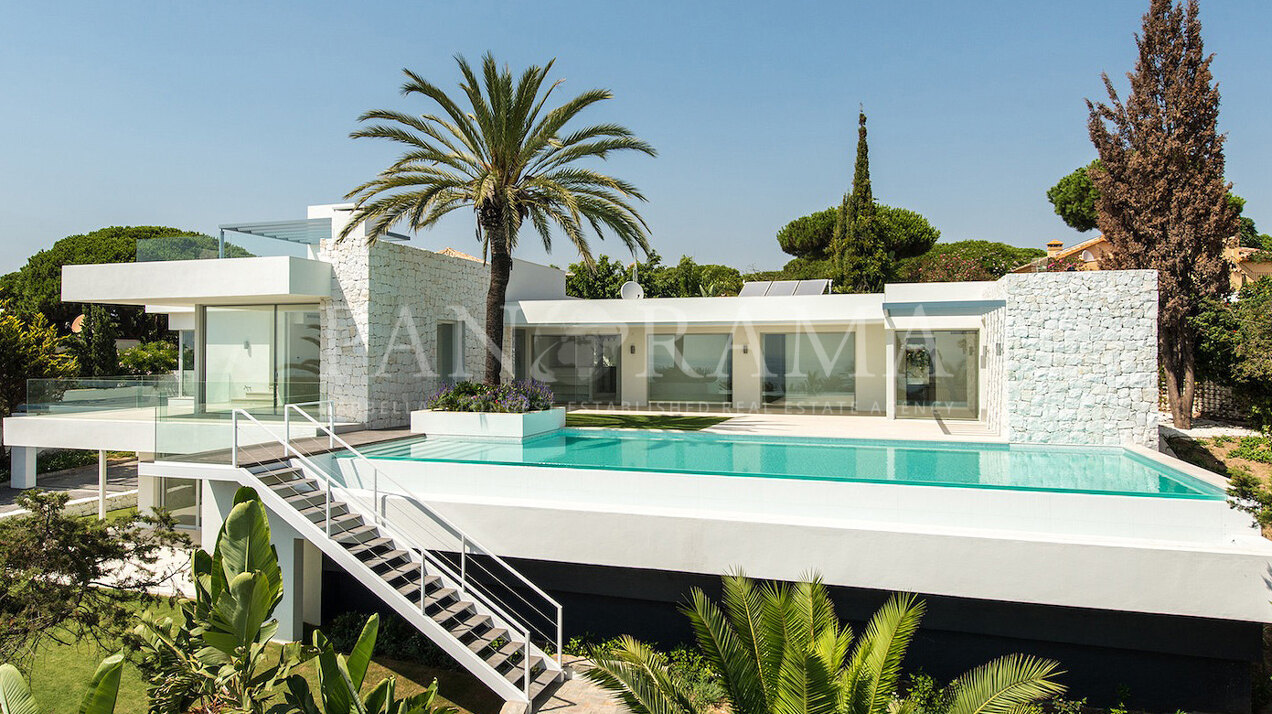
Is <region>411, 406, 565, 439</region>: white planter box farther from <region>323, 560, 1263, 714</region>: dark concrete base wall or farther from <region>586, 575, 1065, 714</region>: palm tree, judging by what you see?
<region>586, 575, 1065, 714</region>: palm tree

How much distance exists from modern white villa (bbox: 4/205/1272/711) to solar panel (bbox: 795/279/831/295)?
238 cm

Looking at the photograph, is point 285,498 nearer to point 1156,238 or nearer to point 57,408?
point 57,408

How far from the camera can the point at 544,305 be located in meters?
21.2

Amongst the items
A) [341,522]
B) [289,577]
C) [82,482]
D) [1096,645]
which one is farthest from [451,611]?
[82,482]

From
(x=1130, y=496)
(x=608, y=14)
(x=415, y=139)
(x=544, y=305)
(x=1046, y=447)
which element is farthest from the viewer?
(x=544, y=305)

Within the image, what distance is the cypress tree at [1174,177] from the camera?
54.1ft

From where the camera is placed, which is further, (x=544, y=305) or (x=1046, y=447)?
(x=544, y=305)

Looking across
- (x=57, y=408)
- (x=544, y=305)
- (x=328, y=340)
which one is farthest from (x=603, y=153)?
(x=57, y=408)

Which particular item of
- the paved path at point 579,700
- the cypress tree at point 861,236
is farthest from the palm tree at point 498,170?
the cypress tree at point 861,236

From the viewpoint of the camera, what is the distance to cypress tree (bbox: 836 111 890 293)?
2728 centimetres

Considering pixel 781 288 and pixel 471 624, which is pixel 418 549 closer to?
pixel 471 624

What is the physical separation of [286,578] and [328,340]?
7398 mm

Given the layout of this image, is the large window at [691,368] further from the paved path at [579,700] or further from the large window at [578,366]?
the paved path at [579,700]

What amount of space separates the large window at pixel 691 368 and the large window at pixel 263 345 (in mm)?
10002
